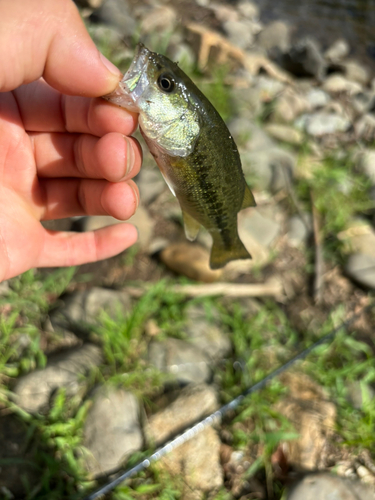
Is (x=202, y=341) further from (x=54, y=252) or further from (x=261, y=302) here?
(x=54, y=252)

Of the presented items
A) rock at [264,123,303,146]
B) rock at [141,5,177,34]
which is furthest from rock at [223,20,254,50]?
rock at [264,123,303,146]

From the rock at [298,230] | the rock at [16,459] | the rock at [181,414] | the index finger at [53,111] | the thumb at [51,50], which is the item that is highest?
the thumb at [51,50]

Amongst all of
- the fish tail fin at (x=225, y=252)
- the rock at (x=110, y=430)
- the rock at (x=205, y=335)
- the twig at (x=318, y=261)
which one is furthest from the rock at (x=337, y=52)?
the rock at (x=110, y=430)

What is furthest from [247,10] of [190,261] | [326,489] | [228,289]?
[326,489]

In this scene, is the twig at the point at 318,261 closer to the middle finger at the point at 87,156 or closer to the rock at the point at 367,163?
the rock at the point at 367,163

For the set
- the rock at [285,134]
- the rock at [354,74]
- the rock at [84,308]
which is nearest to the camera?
the rock at [84,308]

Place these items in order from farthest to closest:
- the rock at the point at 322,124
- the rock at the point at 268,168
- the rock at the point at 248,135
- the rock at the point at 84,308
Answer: the rock at the point at 322,124
the rock at the point at 248,135
the rock at the point at 268,168
the rock at the point at 84,308

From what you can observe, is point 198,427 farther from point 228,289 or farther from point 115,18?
point 115,18
